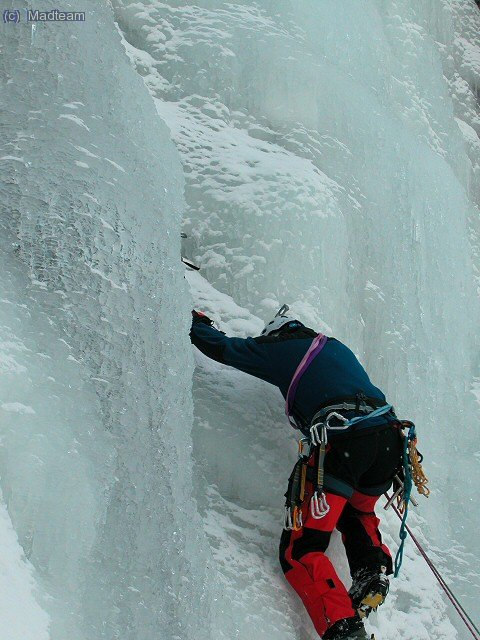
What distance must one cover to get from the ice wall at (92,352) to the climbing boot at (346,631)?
45 cm

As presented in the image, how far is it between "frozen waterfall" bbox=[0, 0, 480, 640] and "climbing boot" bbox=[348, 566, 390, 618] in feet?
0.63

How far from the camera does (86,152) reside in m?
2.72

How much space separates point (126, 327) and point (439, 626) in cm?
192

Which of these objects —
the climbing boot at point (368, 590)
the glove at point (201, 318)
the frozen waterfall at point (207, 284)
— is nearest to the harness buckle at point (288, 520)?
the frozen waterfall at point (207, 284)

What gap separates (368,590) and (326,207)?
1.74 meters

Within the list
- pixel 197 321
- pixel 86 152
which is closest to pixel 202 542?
pixel 197 321

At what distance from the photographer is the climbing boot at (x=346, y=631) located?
2.63m

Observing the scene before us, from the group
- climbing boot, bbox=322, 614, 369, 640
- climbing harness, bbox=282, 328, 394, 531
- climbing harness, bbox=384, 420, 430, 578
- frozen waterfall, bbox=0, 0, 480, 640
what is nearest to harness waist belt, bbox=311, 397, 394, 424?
climbing harness, bbox=282, 328, 394, 531

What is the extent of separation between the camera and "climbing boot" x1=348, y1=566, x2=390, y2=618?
2840mm

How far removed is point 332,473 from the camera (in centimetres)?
288

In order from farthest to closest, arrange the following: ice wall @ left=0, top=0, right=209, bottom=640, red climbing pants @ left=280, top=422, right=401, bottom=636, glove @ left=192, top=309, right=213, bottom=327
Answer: glove @ left=192, top=309, right=213, bottom=327 < red climbing pants @ left=280, top=422, right=401, bottom=636 < ice wall @ left=0, top=0, right=209, bottom=640

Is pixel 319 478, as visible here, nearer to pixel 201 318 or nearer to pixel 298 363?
pixel 298 363

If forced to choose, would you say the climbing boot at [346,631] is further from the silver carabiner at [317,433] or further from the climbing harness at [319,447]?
the silver carabiner at [317,433]

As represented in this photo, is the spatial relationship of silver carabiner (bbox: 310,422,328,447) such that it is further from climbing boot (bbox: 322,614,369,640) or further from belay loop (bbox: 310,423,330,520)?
climbing boot (bbox: 322,614,369,640)
